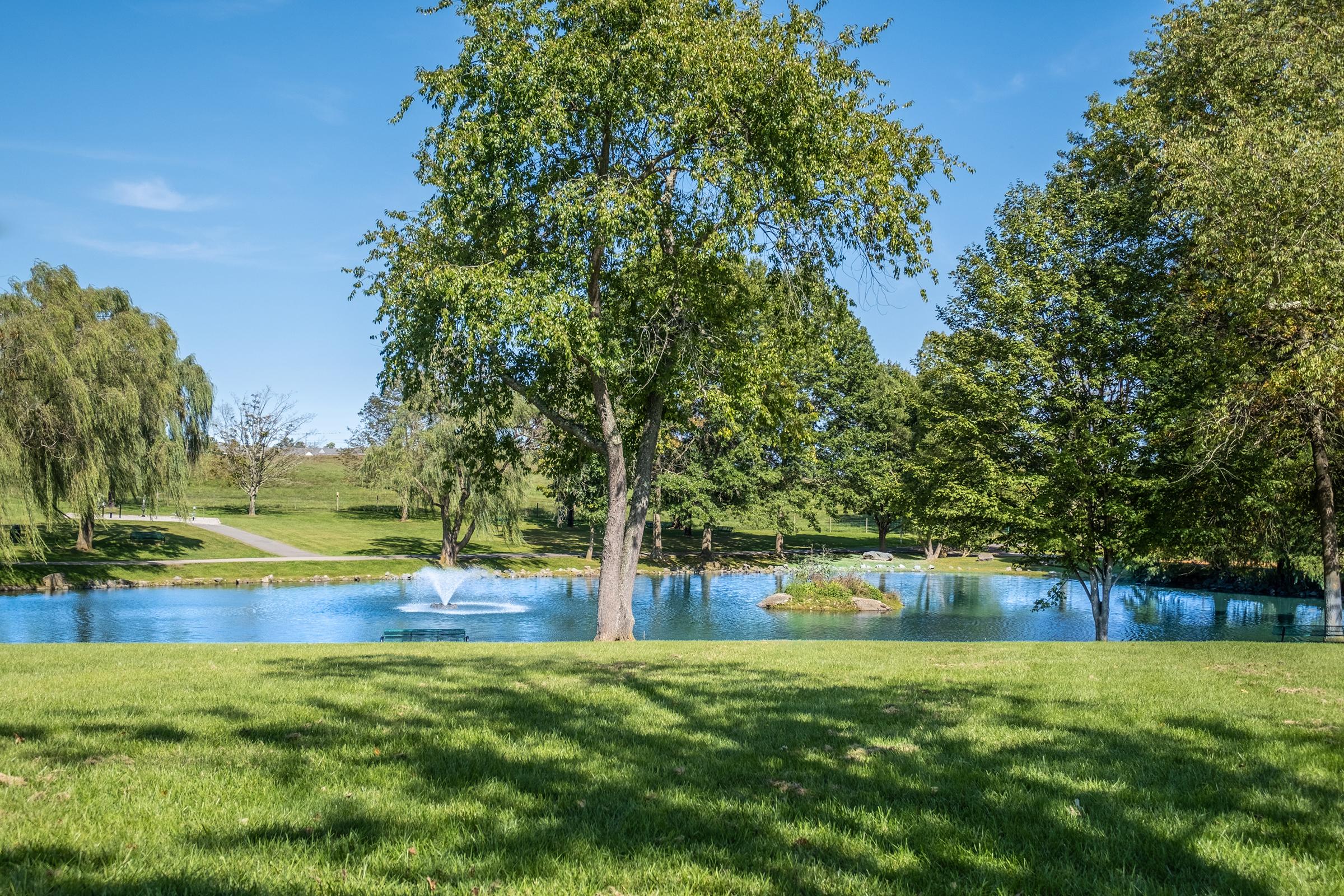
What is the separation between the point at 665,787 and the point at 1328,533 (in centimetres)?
2145

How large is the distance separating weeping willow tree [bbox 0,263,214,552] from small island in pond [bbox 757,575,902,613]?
2616 cm

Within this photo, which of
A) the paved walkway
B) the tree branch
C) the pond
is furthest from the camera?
the paved walkway

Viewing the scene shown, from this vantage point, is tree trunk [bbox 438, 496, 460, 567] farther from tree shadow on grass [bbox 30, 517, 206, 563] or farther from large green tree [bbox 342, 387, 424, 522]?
tree shadow on grass [bbox 30, 517, 206, 563]

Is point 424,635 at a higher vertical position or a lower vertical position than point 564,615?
higher

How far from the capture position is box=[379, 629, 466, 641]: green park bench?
2055cm

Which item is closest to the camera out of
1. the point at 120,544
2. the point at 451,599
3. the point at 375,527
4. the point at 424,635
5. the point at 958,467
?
the point at 424,635

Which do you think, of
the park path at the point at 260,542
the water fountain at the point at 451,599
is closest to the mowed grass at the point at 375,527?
the park path at the point at 260,542

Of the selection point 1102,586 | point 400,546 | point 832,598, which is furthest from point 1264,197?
point 400,546

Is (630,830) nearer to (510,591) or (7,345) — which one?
(7,345)

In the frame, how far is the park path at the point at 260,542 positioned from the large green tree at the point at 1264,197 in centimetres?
4141

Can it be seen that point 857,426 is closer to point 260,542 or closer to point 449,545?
point 449,545

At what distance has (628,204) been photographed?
15.3 m

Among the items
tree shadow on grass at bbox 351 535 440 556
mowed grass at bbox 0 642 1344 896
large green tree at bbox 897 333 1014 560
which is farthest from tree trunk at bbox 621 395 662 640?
tree shadow on grass at bbox 351 535 440 556

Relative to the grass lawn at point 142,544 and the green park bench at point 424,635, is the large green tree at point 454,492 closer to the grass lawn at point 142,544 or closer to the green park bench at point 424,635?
the grass lawn at point 142,544
